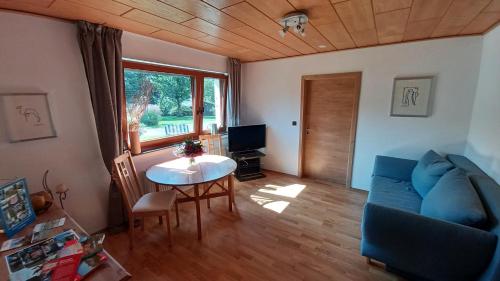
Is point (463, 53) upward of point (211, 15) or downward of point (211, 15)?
downward

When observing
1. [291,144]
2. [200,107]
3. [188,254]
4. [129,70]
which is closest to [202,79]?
[200,107]

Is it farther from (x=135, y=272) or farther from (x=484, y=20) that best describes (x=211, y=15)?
(x=484, y=20)

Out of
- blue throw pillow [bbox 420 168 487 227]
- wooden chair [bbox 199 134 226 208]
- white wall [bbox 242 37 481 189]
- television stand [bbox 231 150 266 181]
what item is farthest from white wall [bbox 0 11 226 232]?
blue throw pillow [bbox 420 168 487 227]

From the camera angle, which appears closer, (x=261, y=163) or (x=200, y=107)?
(x=200, y=107)

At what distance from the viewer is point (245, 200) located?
126 inches

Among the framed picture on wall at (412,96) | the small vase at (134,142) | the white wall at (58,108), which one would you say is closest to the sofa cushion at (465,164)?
the framed picture on wall at (412,96)

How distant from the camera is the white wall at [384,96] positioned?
2623mm

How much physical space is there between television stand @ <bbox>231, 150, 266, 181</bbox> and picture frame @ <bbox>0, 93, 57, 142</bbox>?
2.65 m

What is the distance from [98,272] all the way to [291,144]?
11.4 ft

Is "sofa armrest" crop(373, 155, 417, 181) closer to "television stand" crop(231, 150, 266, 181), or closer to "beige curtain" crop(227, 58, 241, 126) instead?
"television stand" crop(231, 150, 266, 181)

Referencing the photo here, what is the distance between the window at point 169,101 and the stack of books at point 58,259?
66.4 inches

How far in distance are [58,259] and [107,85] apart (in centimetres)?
173

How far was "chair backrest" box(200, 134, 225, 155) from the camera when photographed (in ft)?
11.7

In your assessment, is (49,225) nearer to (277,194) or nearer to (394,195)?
(277,194)
